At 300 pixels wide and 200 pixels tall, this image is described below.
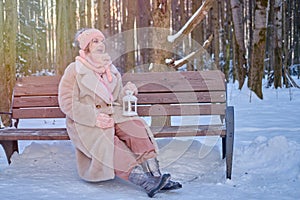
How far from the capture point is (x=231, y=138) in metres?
3.81

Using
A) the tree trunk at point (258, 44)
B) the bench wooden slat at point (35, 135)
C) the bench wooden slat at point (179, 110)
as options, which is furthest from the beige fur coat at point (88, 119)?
the tree trunk at point (258, 44)

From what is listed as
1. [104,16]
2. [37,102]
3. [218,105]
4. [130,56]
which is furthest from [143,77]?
[130,56]

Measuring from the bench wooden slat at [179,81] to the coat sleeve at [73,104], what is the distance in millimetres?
A: 1135

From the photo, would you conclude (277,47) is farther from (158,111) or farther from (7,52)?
(158,111)

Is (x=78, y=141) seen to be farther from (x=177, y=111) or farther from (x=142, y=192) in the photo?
(x=177, y=111)

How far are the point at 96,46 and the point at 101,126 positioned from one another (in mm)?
765

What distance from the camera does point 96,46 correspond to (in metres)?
4.04

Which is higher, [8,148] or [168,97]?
[168,97]

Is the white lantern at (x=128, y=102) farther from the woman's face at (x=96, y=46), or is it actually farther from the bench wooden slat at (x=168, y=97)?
the bench wooden slat at (x=168, y=97)

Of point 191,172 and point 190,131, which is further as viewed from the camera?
point 191,172

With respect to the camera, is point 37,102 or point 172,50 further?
point 172,50

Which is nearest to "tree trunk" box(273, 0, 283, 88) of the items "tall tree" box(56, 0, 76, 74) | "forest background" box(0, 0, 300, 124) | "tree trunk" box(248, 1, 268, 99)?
"forest background" box(0, 0, 300, 124)

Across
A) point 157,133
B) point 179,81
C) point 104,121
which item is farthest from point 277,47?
point 104,121

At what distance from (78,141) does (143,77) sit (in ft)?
4.61
